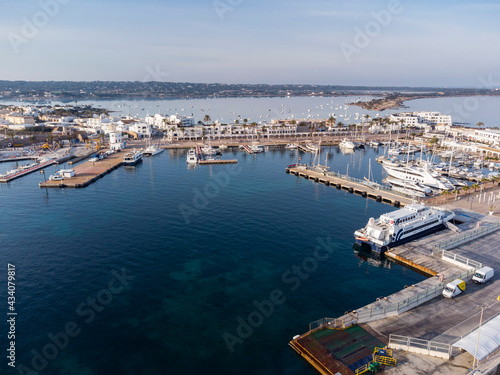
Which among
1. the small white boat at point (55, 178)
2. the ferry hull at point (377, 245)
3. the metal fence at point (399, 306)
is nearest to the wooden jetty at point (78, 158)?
the small white boat at point (55, 178)

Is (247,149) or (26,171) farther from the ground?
(247,149)

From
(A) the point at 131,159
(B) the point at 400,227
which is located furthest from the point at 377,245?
(A) the point at 131,159

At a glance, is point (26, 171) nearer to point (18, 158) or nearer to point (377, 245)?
point (18, 158)

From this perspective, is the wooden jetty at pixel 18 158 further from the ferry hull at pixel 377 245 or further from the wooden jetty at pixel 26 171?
the ferry hull at pixel 377 245

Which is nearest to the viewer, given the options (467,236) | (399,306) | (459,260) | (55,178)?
(399,306)

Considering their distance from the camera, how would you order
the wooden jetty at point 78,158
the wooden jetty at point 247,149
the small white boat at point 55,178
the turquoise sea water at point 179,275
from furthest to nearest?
the wooden jetty at point 247,149
the wooden jetty at point 78,158
the small white boat at point 55,178
the turquoise sea water at point 179,275
